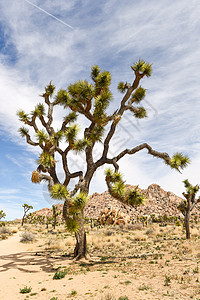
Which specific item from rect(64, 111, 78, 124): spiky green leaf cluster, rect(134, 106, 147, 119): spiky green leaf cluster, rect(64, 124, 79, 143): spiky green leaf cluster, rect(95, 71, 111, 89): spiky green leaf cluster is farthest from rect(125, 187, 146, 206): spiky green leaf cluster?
rect(64, 111, 78, 124): spiky green leaf cluster

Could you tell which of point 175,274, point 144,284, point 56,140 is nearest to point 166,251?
point 175,274

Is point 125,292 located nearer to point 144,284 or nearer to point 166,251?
point 144,284

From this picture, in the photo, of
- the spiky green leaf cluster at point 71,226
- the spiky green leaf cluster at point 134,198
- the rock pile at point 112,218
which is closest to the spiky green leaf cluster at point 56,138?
the spiky green leaf cluster at point 71,226

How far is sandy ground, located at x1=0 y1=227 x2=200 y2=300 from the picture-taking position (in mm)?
5386

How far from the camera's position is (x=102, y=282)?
630 centimetres

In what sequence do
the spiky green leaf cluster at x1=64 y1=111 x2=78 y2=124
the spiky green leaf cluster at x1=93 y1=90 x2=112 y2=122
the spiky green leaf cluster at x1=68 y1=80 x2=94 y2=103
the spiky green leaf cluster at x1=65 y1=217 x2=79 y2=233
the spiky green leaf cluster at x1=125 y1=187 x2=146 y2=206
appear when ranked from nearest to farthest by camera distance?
the spiky green leaf cluster at x1=65 y1=217 x2=79 y2=233
the spiky green leaf cluster at x1=125 y1=187 x2=146 y2=206
the spiky green leaf cluster at x1=93 y1=90 x2=112 y2=122
the spiky green leaf cluster at x1=68 y1=80 x2=94 y2=103
the spiky green leaf cluster at x1=64 y1=111 x2=78 y2=124

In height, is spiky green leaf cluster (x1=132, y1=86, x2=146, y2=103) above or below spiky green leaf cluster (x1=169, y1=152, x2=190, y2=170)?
above

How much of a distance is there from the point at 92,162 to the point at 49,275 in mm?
5077

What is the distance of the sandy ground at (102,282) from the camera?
17.7 ft

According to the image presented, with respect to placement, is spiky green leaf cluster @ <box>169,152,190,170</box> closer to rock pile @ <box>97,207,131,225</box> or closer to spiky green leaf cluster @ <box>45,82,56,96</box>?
spiky green leaf cluster @ <box>45,82,56,96</box>

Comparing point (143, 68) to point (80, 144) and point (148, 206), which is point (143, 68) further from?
point (148, 206)

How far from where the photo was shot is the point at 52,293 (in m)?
5.78

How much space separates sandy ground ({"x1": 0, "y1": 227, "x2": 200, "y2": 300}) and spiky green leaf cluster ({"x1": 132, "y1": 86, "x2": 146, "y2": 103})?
8.03m

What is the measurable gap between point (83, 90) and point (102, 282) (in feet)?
25.3
